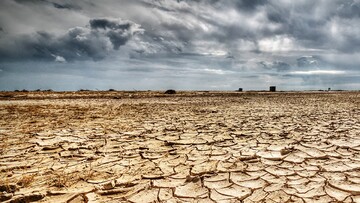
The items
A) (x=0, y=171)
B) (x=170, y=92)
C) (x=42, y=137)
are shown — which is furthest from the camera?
(x=170, y=92)

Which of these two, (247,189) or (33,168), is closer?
(247,189)

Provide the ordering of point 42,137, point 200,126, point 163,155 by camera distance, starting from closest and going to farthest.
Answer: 1. point 163,155
2. point 42,137
3. point 200,126

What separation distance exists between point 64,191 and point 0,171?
1.01m

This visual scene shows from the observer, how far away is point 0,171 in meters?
2.55

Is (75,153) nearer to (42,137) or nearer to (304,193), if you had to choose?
(42,137)

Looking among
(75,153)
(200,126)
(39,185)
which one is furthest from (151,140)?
(39,185)

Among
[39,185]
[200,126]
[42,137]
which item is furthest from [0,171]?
[200,126]

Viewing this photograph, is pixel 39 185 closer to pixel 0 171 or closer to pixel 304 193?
pixel 0 171

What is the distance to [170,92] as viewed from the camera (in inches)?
862

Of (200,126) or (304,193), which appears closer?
(304,193)

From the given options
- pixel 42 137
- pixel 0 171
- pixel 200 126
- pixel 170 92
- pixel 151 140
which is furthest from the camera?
pixel 170 92

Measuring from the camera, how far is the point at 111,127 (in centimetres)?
493

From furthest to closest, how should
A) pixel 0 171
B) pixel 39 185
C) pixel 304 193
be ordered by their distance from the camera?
pixel 0 171 < pixel 39 185 < pixel 304 193

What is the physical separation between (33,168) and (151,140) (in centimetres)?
161
